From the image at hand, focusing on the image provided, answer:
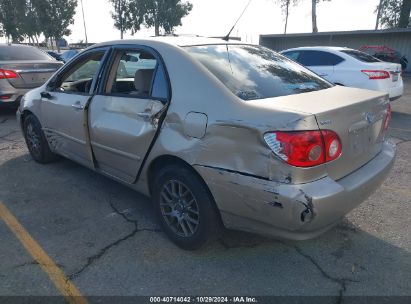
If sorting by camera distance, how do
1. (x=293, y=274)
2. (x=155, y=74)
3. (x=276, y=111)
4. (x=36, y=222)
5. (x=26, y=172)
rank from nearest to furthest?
(x=276, y=111) < (x=293, y=274) < (x=155, y=74) < (x=36, y=222) < (x=26, y=172)

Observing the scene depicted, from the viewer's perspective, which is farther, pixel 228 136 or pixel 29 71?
pixel 29 71

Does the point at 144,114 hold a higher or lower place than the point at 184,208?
higher

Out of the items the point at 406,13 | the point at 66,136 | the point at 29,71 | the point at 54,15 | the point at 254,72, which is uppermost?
the point at 54,15

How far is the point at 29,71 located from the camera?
7484 millimetres

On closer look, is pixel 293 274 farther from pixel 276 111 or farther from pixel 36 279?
pixel 36 279

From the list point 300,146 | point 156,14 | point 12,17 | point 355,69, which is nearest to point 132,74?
point 300,146

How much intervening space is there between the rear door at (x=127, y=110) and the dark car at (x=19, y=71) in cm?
484

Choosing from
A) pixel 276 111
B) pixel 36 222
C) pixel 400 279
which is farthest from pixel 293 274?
pixel 36 222

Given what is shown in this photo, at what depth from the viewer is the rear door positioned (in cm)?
291

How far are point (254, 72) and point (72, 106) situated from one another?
2037mm

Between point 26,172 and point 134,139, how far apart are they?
7.93ft

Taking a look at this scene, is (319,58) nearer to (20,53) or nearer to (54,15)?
(20,53)

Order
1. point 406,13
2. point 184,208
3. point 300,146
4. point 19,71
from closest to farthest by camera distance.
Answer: point 300,146 < point 184,208 < point 19,71 < point 406,13

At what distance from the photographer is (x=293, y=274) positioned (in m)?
2.61
